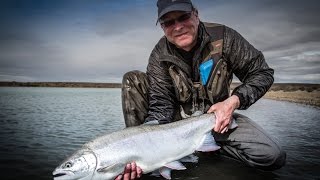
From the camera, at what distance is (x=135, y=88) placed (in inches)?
227

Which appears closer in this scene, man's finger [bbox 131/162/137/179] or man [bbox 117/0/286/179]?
man's finger [bbox 131/162/137/179]

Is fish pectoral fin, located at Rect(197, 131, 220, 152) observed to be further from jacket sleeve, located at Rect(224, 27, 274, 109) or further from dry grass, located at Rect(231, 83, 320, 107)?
dry grass, located at Rect(231, 83, 320, 107)

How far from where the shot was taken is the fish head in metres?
3.49

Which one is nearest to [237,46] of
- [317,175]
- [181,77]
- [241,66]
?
[241,66]

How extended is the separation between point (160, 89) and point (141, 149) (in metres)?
1.84

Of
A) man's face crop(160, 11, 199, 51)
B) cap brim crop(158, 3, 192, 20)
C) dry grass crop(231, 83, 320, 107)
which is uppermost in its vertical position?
cap brim crop(158, 3, 192, 20)

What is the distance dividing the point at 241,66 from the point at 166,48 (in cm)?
131

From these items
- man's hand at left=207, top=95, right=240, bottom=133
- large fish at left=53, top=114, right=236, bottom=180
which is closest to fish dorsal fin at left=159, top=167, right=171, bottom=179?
large fish at left=53, top=114, right=236, bottom=180

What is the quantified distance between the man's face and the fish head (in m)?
2.44

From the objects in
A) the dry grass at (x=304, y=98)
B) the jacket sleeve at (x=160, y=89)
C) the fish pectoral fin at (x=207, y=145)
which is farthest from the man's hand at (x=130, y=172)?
the dry grass at (x=304, y=98)

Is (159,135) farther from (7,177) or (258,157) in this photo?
(7,177)

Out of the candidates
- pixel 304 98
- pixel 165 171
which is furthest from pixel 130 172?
pixel 304 98

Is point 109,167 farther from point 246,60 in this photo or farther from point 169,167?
point 246,60

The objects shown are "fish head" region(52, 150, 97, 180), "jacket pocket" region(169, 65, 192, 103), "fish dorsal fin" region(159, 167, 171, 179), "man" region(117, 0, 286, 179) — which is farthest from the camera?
"jacket pocket" region(169, 65, 192, 103)
